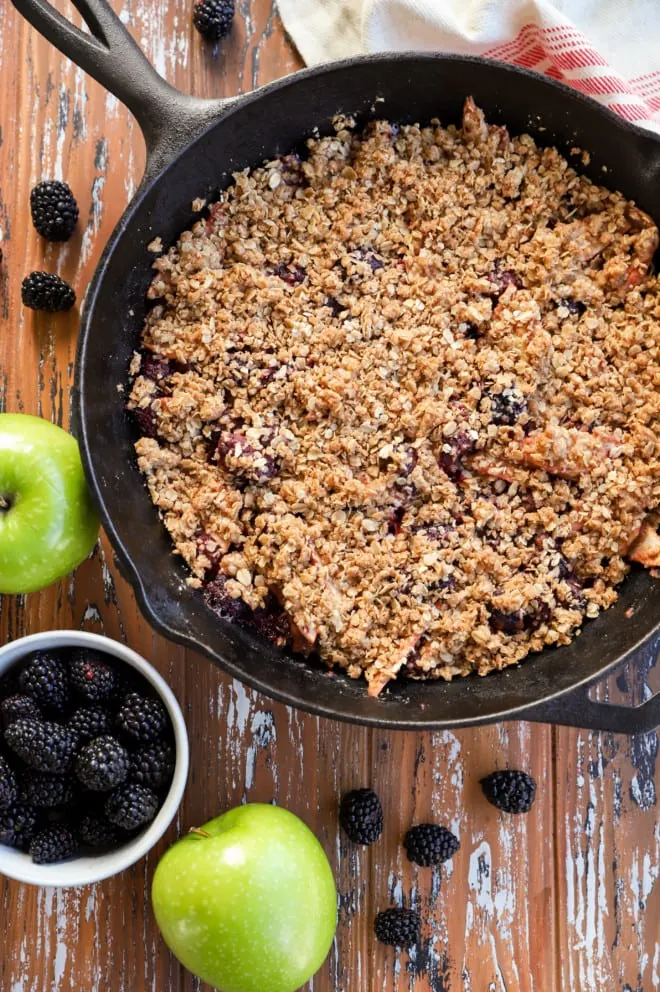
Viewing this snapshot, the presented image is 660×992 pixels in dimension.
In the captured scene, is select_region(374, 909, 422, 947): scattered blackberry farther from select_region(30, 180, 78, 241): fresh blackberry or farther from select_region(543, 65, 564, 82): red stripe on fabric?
select_region(543, 65, 564, 82): red stripe on fabric

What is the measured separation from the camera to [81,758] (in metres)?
1.58

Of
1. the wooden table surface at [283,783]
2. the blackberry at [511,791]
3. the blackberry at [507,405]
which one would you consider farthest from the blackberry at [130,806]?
the blackberry at [507,405]

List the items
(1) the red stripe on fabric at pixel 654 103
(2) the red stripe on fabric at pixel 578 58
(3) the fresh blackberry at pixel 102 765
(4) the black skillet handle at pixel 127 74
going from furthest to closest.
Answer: (1) the red stripe on fabric at pixel 654 103 < (2) the red stripe on fabric at pixel 578 58 < (3) the fresh blackberry at pixel 102 765 < (4) the black skillet handle at pixel 127 74

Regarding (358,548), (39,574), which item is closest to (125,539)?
(39,574)

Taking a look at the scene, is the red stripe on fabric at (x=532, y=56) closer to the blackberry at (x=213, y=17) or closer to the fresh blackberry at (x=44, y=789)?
the blackberry at (x=213, y=17)

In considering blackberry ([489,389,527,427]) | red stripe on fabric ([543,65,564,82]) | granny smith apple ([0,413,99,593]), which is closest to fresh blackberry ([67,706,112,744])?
granny smith apple ([0,413,99,593])

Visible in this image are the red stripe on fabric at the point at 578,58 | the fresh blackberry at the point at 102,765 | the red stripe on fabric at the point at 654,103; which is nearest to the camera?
the fresh blackberry at the point at 102,765

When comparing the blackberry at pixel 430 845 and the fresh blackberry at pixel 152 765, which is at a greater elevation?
the fresh blackberry at pixel 152 765

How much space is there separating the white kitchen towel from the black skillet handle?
51 cm

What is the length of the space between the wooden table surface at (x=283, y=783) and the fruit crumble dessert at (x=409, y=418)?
12.5 inches

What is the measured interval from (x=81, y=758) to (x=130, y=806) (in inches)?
4.8

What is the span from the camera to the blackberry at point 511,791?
5.78 feet

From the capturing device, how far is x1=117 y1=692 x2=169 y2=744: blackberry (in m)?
1.63

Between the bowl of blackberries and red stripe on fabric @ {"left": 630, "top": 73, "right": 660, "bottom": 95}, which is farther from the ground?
red stripe on fabric @ {"left": 630, "top": 73, "right": 660, "bottom": 95}
